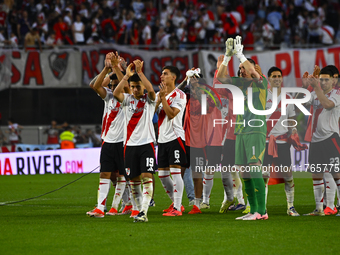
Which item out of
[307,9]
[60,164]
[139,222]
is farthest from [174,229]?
[307,9]

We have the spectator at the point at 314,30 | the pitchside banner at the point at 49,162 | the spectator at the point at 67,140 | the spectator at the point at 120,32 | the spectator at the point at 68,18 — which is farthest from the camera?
the spectator at the point at 314,30

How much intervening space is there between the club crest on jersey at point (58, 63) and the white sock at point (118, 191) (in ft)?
37.8

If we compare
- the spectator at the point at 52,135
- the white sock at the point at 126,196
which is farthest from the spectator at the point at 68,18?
the white sock at the point at 126,196

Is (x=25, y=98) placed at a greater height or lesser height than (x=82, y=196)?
greater

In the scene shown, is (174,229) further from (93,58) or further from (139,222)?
(93,58)

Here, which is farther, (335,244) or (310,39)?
(310,39)

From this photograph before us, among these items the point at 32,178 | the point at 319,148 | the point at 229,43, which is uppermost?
the point at 229,43

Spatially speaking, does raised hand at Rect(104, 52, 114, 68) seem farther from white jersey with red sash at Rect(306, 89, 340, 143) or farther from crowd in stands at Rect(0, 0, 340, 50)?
crowd in stands at Rect(0, 0, 340, 50)

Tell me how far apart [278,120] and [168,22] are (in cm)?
1396

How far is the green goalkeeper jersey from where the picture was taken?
7.50m

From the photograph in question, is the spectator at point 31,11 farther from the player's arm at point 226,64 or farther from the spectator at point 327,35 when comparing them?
the player's arm at point 226,64

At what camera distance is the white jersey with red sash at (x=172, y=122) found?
845cm

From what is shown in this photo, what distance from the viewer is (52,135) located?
19359 millimetres

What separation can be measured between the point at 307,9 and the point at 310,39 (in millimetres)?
2726
